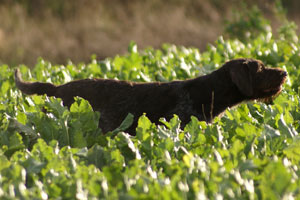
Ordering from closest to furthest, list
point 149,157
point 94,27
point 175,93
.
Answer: point 149,157 < point 175,93 < point 94,27

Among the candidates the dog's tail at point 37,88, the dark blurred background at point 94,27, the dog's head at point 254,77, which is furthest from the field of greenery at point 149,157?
the dark blurred background at point 94,27

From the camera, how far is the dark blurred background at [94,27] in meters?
20.1

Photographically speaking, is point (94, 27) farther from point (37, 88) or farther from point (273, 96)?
point (273, 96)

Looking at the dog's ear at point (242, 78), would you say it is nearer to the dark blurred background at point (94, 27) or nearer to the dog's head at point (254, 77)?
the dog's head at point (254, 77)

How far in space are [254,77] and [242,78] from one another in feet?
0.53

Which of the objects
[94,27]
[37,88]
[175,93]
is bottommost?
[175,93]

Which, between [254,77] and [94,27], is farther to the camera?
[94,27]

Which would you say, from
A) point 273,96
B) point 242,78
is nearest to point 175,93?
point 242,78

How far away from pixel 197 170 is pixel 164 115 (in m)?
2.65

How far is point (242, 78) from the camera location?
638 cm

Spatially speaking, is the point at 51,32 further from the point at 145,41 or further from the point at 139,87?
the point at 139,87

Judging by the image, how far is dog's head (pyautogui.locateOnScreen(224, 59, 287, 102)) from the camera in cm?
638

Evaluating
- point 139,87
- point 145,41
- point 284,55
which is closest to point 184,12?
point 145,41

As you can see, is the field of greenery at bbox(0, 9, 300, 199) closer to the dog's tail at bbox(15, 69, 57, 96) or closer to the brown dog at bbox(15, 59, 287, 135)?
the brown dog at bbox(15, 59, 287, 135)
